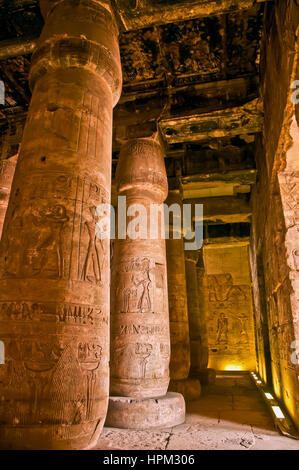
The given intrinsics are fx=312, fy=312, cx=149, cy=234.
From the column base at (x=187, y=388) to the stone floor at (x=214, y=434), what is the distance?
574mm

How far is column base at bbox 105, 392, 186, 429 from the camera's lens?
14.2 ft

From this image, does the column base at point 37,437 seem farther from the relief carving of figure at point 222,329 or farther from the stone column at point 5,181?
the relief carving of figure at point 222,329

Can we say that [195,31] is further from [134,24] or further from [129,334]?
[129,334]

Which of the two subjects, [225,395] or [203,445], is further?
[225,395]

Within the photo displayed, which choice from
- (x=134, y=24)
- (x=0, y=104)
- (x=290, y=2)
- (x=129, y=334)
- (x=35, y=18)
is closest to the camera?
(x=290, y=2)

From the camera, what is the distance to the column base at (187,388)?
675 cm

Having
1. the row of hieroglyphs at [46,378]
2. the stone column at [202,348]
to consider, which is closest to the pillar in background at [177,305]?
the stone column at [202,348]

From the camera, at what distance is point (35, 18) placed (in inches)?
215

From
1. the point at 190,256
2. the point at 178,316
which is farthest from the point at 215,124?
the point at 190,256

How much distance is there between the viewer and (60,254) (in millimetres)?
2566

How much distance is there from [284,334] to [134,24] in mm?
5100

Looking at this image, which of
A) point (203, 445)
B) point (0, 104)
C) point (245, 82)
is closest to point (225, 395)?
point (203, 445)

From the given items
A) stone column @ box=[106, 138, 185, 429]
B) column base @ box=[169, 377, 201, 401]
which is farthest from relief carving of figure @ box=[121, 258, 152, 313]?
column base @ box=[169, 377, 201, 401]

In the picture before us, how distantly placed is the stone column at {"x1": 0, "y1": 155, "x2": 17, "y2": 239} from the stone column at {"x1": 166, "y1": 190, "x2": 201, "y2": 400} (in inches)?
155
